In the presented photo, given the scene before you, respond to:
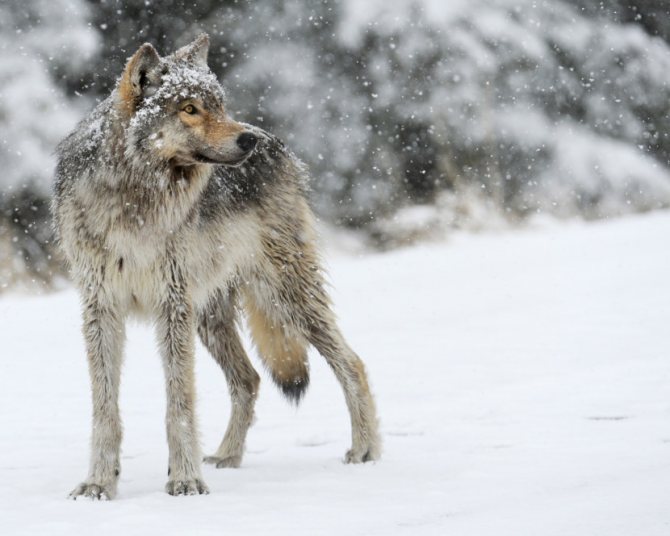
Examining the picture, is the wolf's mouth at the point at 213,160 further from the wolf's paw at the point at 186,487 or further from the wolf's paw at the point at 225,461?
the wolf's paw at the point at 225,461

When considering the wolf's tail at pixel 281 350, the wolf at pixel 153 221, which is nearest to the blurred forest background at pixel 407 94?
the wolf's tail at pixel 281 350

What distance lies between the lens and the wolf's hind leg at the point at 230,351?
506 centimetres

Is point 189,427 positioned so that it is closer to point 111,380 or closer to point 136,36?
point 111,380

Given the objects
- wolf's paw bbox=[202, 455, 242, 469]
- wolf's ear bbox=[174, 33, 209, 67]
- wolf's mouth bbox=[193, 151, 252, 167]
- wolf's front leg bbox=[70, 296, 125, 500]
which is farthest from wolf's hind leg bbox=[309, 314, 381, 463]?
wolf's ear bbox=[174, 33, 209, 67]

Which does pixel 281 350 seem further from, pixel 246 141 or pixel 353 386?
pixel 246 141

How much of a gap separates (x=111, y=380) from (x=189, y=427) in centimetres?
41

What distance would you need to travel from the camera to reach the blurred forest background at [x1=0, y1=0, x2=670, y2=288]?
12852 millimetres

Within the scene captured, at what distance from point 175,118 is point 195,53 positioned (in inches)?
19.4

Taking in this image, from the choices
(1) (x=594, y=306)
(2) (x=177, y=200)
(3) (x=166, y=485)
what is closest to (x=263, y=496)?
(3) (x=166, y=485)

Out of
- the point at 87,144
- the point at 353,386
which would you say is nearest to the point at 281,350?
the point at 353,386

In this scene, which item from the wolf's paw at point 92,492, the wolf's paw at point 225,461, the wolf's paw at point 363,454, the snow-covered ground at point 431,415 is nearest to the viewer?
the snow-covered ground at point 431,415

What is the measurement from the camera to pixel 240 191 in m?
4.76

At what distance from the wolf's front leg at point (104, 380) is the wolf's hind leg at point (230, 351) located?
35.8 inches

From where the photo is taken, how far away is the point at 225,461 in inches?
192
